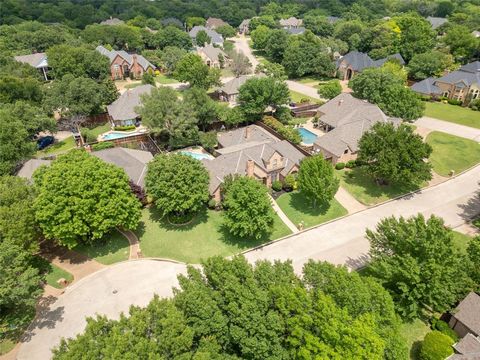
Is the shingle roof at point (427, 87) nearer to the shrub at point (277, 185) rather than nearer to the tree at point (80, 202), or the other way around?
the shrub at point (277, 185)

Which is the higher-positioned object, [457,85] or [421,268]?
[457,85]

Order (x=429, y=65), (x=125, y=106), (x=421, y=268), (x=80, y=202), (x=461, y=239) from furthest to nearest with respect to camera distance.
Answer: (x=429, y=65) < (x=125, y=106) < (x=461, y=239) < (x=80, y=202) < (x=421, y=268)

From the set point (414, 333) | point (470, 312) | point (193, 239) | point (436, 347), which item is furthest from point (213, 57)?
point (436, 347)

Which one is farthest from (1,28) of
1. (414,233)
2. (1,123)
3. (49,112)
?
(414,233)

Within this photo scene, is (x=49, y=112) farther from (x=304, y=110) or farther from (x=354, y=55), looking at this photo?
(x=354, y=55)

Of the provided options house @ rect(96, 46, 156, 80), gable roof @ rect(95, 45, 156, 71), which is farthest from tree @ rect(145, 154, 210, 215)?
gable roof @ rect(95, 45, 156, 71)

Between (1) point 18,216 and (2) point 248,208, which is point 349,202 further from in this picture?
(1) point 18,216

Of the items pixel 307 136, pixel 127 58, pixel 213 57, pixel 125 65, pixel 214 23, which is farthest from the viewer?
pixel 214 23

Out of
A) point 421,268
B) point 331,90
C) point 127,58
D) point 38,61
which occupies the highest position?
point 421,268
